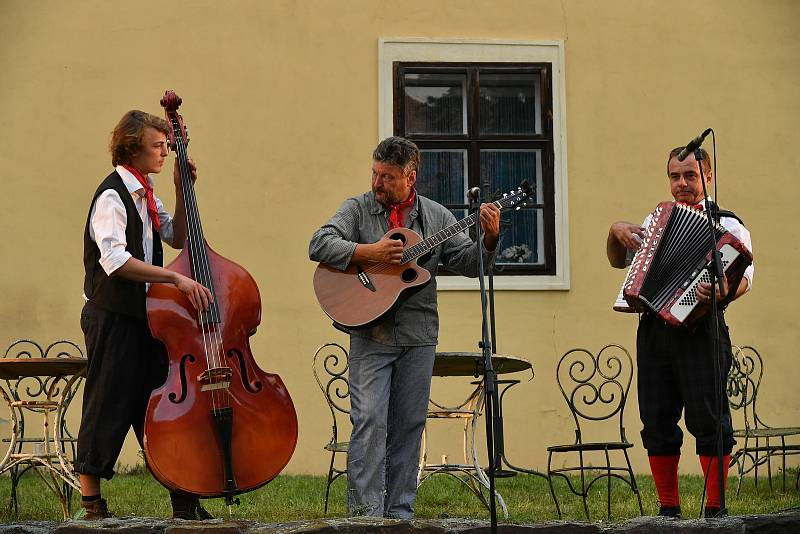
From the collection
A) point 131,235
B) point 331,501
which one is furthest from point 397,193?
point 331,501

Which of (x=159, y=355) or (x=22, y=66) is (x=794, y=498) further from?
(x=22, y=66)

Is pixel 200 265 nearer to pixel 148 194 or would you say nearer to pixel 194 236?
pixel 194 236

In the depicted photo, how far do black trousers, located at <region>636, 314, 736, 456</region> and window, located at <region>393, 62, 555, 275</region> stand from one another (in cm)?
375

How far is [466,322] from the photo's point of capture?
349 inches

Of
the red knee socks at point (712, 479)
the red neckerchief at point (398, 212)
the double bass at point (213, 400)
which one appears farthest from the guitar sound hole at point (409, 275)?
the red knee socks at point (712, 479)

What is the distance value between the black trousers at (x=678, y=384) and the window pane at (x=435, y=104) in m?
4.12

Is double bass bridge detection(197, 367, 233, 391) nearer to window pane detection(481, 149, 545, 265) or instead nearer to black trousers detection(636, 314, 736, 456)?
black trousers detection(636, 314, 736, 456)

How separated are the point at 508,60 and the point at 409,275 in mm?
4323

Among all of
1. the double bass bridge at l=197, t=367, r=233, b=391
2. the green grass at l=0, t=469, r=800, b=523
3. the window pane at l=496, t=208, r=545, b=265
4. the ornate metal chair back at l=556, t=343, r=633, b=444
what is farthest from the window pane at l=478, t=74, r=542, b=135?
the double bass bridge at l=197, t=367, r=233, b=391

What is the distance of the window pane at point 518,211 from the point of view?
917 cm

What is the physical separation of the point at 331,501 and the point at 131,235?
282 centimetres

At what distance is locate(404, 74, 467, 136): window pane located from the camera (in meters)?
9.23

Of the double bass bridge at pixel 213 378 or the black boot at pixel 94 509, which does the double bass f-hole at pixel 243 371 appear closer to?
the double bass bridge at pixel 213 378

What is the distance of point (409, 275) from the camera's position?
5.22 m
